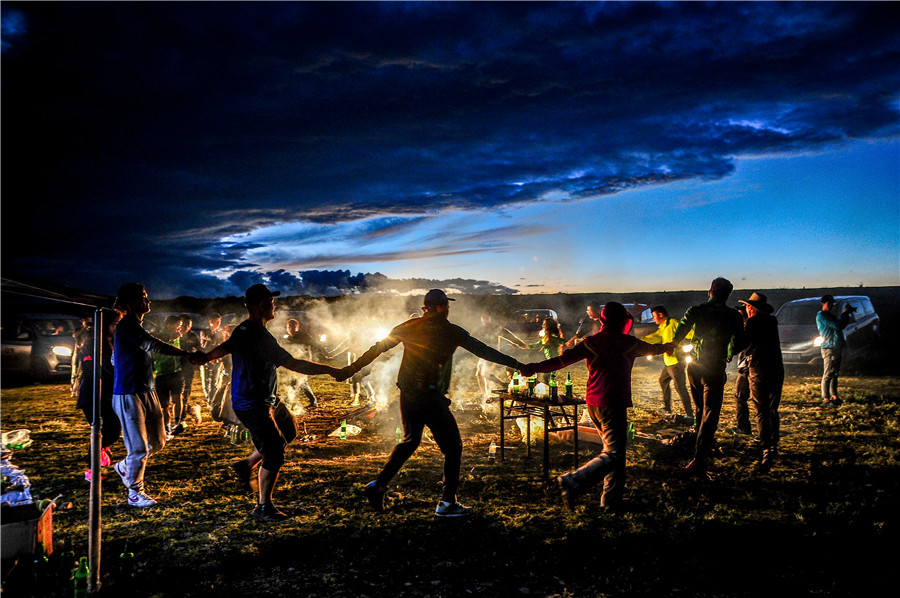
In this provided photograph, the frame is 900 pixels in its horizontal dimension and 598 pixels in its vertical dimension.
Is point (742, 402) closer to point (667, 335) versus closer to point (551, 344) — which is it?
point (667, 335)

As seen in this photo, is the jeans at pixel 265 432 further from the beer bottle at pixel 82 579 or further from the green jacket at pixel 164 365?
the green jacket at pixel 164 365

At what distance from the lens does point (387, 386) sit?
1180cm

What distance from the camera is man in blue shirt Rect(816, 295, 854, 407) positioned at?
1048 cm

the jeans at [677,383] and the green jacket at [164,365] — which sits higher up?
the green jacket at [164,365]

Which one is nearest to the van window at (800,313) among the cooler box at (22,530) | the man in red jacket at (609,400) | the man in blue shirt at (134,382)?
the man in red jacket at (609,400)

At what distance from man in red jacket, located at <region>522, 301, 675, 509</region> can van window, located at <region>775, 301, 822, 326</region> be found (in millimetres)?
14294

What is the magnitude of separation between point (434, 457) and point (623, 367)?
347cm

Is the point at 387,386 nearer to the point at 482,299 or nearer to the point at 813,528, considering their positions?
the point at 813,528

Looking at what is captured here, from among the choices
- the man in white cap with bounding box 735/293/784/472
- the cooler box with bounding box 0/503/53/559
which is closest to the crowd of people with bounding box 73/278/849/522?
the cooler box with bounding box 0/503/53/559

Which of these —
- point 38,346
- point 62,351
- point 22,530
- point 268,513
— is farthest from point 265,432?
point 38,346

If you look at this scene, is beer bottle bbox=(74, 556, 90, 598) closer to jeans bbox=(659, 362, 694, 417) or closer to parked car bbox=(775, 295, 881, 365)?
jeans bbox=(659, 362, 694, 417)

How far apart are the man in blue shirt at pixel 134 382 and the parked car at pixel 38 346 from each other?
42.1 ft

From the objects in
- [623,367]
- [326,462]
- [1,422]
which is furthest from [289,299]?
[623,367]

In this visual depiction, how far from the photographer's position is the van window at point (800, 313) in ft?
53.8
